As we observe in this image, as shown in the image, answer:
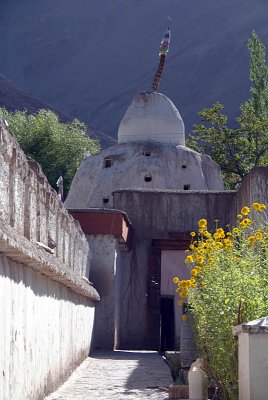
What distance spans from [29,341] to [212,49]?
277 ft

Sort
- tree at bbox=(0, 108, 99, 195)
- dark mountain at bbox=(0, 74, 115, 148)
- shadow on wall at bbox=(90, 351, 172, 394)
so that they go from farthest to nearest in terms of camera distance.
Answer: dark mountain at bbox=(0, 74, 115, 148)
tree at bbox=(0, 108, 99, 195)
shadow on wall at bbox=(90, 351, 172, 394)

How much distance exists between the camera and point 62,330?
525 inches

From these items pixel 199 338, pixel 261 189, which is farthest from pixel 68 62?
pixel 199 338

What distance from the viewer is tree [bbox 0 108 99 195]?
148ft

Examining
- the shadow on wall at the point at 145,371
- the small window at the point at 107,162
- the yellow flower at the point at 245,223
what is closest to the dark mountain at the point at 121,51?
the small window at the point at 107,162

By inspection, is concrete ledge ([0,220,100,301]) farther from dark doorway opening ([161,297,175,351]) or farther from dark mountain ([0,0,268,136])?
dark mountain ([0,0,268,136])

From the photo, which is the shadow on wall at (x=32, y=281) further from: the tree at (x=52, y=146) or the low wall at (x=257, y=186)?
the tree at (x=52, y=146)

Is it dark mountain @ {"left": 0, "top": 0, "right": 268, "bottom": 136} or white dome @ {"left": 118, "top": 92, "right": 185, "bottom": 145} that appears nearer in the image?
white dome @ {"left": 118, "top": 92, "right": 185, "bottom": 145}

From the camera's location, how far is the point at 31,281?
9.70 meters

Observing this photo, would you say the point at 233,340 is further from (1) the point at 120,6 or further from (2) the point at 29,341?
(1) the point at 120,6

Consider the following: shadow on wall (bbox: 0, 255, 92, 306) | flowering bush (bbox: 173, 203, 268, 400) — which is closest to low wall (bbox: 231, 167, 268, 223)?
shadow on wall (bbox: 0, 255, 92, 306)

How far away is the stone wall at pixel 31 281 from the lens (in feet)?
26.4

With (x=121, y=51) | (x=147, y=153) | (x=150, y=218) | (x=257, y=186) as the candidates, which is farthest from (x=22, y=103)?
(x=257, y=186)

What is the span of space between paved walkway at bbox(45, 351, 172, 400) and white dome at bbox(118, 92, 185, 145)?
1335 centimetres
